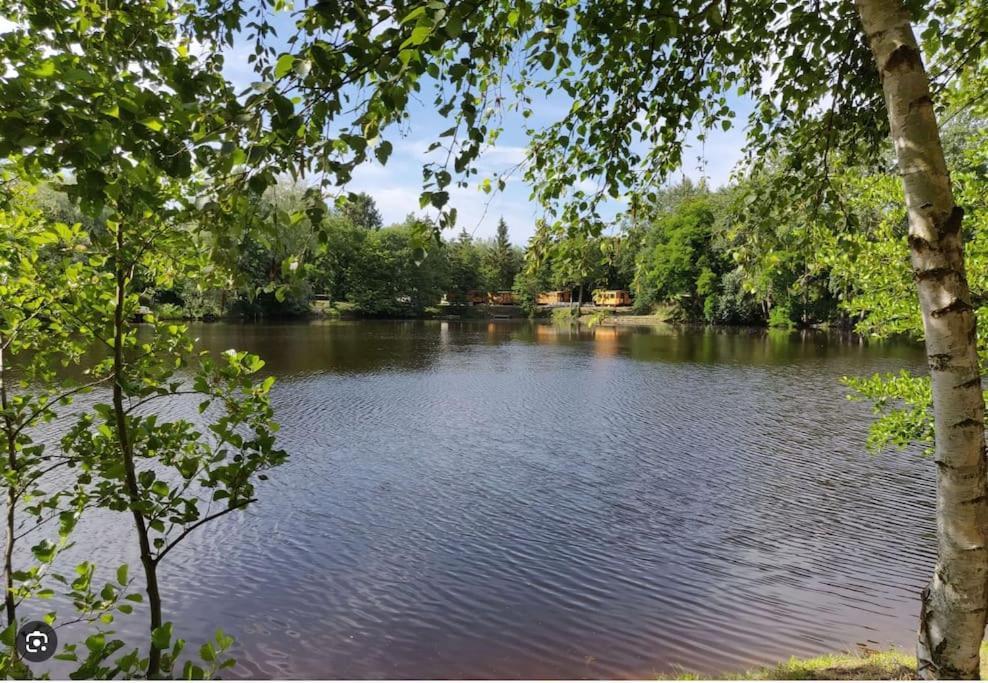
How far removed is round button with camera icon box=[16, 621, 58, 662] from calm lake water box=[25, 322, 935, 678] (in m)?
4.77

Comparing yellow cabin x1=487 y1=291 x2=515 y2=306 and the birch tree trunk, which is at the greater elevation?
yellow cabin x1=487 y1=291 x2=515 y2=306

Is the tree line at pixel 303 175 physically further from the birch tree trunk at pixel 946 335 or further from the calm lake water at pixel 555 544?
the calm lake water at pixel 555 544

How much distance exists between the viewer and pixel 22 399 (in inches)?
132

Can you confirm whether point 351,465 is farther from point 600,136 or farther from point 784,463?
point 600,136

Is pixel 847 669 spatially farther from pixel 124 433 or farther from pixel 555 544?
pixel 124 433

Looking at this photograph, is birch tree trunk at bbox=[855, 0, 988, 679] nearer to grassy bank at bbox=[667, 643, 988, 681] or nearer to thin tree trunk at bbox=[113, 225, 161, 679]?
grassy bank at bbox=[667, 643, 988, 681]

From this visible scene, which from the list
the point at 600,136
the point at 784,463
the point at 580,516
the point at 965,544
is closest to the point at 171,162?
the point at 600,136

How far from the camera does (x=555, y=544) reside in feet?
34.8

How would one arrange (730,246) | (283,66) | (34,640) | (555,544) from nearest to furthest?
(283,66) < (34,640) < (730,246) < (555,544)

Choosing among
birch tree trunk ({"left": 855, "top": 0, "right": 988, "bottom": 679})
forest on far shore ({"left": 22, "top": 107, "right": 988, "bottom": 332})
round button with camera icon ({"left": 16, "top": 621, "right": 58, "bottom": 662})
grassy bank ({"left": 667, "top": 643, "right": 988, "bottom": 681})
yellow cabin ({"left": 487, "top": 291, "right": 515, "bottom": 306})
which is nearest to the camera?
forest on far shore ({"left": 22, "top": 107, "right": 988, "bottom": 332})

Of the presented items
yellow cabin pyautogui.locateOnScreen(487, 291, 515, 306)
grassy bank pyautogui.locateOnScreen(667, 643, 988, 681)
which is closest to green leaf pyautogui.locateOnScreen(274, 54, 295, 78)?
grassy bank pyautogui.locateOnScreen(667, 643, 988, 681)

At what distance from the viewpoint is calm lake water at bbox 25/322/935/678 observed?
25.2 feet

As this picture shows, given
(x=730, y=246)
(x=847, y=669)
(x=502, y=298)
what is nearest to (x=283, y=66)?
(x=730, y=246)

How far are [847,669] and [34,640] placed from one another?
249 inches
